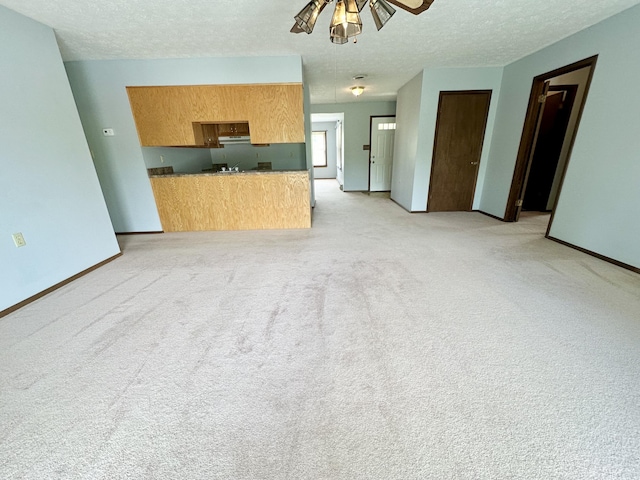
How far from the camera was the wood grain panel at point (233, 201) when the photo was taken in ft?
12.1

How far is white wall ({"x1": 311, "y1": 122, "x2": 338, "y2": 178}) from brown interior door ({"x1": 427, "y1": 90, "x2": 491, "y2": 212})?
227 inches

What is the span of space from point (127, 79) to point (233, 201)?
2.12 metres

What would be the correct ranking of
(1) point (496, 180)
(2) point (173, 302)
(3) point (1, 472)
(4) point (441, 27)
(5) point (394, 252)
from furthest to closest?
(1) point (496, 180)
(5) point (394, 252)
(4) point (441, 27)
(2) point (173, 302)
(3) point (1, 472)

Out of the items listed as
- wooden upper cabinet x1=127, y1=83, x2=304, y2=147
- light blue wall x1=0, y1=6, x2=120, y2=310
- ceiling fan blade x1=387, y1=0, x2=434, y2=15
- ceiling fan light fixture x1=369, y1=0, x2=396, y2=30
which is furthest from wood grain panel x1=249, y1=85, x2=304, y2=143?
ceiling fan blade x1=387, y1=0, x2=434, y2=15

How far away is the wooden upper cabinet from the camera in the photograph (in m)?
3.35

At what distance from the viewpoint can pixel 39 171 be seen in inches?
86.2

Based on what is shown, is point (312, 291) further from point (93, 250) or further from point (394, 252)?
point (93, 250)

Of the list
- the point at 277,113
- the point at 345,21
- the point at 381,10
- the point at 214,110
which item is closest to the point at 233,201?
the point at 214,110

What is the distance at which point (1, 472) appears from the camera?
92 centimetres

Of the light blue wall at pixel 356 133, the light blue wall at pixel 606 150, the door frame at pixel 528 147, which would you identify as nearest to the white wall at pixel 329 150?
the light blue wall at pixel 356 133

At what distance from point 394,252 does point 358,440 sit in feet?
6.96

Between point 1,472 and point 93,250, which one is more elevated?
point 93,250

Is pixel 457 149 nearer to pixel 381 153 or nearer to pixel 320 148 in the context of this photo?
pixel 381 153

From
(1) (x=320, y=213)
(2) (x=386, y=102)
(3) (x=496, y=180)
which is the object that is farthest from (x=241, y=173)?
(2) (x=386, y=102)
